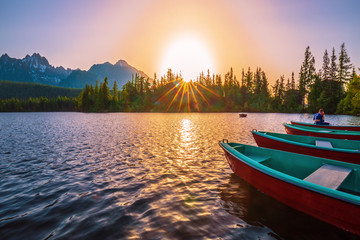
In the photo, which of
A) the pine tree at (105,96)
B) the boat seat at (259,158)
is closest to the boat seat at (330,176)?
the boat seat at (259,158)

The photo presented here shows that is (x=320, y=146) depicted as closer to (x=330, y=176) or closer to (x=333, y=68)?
(x=330, y=176)

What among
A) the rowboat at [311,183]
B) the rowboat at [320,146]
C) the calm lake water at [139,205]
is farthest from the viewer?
the rowboat at [320,146]

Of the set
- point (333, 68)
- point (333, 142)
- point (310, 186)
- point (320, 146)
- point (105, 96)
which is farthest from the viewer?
point (105, 96)

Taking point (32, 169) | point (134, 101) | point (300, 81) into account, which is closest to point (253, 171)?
point (32, 169)

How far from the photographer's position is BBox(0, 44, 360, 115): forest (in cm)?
7662

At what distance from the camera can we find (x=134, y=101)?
13000cm

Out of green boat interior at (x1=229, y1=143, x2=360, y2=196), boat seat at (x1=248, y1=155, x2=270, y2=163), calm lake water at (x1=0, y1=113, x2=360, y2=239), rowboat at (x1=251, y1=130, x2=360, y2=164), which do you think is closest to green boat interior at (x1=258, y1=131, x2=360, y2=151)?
rowboat at (x1=251, y1=130, x2=360, y2=164)

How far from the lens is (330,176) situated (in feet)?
18.4

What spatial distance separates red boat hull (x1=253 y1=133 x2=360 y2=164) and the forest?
7537 centimetres

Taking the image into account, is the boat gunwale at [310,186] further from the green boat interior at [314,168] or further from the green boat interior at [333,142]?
the green boat interior at [333,142]

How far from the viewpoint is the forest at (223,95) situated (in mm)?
76625

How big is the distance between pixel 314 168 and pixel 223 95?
12483 centimetres

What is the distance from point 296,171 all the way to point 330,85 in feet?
311

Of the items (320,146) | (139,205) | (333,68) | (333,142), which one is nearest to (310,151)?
(320,146)
